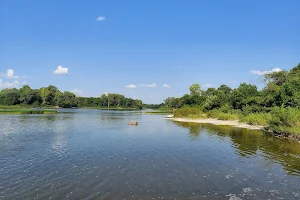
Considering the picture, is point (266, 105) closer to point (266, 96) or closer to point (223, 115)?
point (266, 96)

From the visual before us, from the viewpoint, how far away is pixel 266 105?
52.0m

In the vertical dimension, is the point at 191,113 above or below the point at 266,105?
below

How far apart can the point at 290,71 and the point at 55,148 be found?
76374mm

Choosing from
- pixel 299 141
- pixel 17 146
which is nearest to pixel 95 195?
pixel 17 146

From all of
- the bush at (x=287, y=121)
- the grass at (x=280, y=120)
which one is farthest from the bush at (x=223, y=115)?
the bush at (x=287, y=121)

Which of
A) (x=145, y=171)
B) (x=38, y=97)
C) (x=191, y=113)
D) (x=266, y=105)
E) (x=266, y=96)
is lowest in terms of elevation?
(x=145, y=171)

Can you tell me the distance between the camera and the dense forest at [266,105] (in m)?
33.6

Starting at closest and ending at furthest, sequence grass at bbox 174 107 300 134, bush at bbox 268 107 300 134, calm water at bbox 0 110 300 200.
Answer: calm water at bbox 0 110 300 200, bush at bbox 268 107 300 134, grass at bbox 174 107 300 134

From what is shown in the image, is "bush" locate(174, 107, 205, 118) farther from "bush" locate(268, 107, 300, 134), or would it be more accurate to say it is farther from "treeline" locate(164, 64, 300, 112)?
"bush" locate(268, 107, 300, 134)

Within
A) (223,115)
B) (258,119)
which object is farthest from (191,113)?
(258,119)

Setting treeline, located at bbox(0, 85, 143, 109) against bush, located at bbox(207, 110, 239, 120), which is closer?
bush, located at bbox(207, 110, 239, 120)

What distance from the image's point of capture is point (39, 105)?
6486 inches

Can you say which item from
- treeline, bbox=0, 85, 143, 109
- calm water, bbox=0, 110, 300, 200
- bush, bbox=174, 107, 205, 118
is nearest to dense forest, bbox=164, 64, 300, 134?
bush, bbox=174, 107, 205, 118

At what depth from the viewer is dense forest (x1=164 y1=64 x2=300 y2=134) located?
3356 cm
